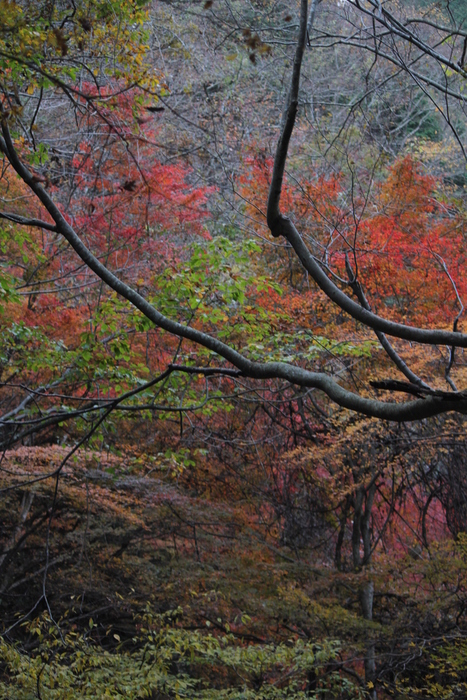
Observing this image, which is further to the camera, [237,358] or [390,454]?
[390,454]

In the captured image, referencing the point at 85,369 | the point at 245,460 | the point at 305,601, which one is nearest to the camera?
the point at 85,369

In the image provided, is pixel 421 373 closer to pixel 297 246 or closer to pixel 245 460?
pixel 245 460

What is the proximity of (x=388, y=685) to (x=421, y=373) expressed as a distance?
3.46m

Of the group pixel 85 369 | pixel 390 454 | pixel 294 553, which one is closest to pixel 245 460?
pixel 294 553

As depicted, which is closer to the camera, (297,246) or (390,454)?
(297,246)

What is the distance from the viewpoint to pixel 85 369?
219 inches

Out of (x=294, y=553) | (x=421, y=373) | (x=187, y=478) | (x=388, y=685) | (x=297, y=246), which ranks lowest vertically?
(x=388, y=685)

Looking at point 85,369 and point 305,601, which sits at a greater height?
point 85,369

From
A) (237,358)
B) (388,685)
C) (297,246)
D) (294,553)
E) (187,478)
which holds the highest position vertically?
(187,478)

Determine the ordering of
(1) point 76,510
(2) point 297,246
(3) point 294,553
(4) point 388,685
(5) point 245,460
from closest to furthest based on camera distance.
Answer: (2) point 297,246 < (4) point 388,685 < (1) point 76,510 < (3) point 294,553 < (5) point 245,460

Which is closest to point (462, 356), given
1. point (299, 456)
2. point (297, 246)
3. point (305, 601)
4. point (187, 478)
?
point (299, 456)

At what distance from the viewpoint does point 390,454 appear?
7852mm

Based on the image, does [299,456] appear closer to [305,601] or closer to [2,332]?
[305,601]

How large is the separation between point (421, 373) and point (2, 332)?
476 centimetres
